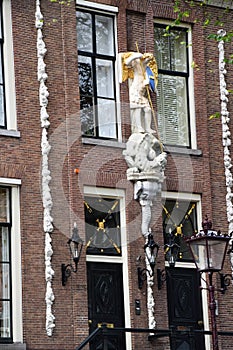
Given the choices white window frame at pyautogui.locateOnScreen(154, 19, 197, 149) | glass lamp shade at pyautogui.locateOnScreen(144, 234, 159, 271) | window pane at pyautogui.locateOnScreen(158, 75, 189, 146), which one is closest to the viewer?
glass lamp shade at pyautogui.locateOnScreen(144, 234, 159, 271)

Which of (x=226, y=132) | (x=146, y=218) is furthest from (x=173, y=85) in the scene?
(x=146, y=218)

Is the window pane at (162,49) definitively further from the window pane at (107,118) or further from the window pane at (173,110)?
the window pane at (107,118)

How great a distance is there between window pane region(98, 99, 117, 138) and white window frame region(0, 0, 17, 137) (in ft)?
7.00

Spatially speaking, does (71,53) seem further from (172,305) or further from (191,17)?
(172,305)

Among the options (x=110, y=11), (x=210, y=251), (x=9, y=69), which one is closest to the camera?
(x=210, y=251)

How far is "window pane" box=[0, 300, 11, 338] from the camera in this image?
21844 mm

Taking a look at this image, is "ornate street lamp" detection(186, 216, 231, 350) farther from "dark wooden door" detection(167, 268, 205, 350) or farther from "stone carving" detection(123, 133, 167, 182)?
"dark wooden door" detection(167, 268, 205, 350)

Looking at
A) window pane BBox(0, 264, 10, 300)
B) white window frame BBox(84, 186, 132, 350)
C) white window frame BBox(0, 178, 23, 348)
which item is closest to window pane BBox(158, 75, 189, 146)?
white window frame BBox(84, 186, 132, 350)

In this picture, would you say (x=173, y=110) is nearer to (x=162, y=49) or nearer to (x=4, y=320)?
(x=162, y=49)

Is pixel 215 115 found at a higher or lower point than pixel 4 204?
higher

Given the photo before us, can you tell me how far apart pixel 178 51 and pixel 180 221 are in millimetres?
3920

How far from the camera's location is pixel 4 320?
71.8ft

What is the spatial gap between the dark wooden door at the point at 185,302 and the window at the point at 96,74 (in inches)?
133

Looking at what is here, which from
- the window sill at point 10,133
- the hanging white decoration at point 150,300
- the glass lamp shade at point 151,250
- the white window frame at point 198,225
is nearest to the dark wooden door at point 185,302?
the white window frame at point 198,225
